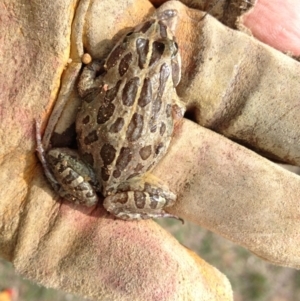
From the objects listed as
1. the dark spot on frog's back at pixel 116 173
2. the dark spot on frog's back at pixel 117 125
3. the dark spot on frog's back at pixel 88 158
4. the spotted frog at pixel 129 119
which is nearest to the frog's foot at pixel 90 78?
the spotted frog at pixel 129 119

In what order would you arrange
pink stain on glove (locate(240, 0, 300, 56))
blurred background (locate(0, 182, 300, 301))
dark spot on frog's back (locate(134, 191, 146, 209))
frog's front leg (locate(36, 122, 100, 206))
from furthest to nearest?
blurred background (locate(0, 182, 300, 301))
pink stain on glove (locate(240, 0, 300, 56))
dark spot on frog's back (locate(134, 191, 146, 209))
frog's front leg (locate(36, 122, 100, 206))

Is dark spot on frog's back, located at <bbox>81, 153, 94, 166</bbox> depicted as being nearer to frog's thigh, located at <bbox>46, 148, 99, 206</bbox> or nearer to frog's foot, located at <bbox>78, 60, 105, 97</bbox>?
frog's thigh, located at <bbox>46, 148, 99, 206</bbox>

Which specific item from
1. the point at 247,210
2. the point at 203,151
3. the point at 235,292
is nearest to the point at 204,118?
the point at 203,151

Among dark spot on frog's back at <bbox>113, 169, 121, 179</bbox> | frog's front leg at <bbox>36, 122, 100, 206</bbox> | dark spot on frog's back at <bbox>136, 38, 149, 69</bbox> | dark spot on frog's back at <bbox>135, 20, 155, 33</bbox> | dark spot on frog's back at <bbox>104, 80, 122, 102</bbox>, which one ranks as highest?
dark spot on frog's back at <bbox>135, 20, 155, 33</bbox>

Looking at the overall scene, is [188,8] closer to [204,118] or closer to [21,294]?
[204,118]

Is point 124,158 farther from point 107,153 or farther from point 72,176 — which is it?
point 72,176

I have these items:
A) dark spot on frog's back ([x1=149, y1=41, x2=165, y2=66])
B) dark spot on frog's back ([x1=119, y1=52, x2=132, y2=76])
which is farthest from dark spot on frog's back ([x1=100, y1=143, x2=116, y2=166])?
dark spot on frog's back ([x1=149, y1=41, x2=165, y2=66])

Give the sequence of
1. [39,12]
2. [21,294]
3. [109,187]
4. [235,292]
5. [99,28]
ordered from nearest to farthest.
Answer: [39,12], [99,28], [109,187], [21,294], [235,292]
